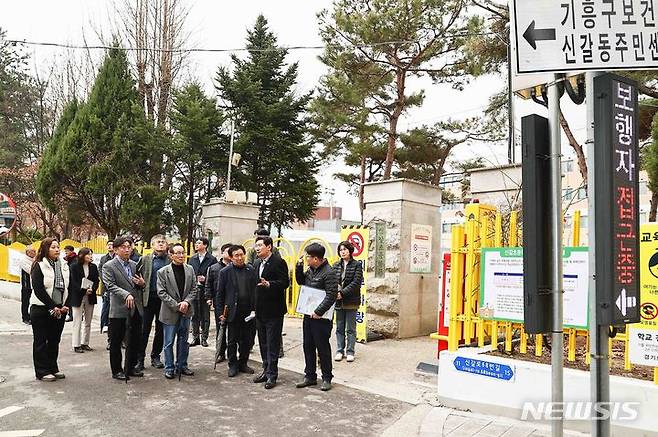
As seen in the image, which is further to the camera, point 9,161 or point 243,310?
point 9,161

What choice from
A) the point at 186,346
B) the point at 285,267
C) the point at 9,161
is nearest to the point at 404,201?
the point at 285,267

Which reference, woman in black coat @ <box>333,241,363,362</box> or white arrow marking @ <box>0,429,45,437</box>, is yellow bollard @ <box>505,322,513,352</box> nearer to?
woman in black coat @ <box>333,241,363,362</box>

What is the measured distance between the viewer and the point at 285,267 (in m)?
6.73

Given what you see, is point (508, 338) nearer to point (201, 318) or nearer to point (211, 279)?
point (211, 279)

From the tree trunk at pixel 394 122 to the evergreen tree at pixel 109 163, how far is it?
8.96 meters

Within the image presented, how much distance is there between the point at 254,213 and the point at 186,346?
21.0 ft

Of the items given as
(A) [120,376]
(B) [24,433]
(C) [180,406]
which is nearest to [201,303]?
(A) [120,376]

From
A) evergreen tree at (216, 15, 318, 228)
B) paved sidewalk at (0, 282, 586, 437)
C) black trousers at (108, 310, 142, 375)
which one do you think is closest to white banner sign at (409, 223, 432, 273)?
paved sidewalk at (0, 282, 586, 437)

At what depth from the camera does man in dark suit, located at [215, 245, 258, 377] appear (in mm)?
6938

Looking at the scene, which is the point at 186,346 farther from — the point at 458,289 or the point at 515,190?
the point at 515,190

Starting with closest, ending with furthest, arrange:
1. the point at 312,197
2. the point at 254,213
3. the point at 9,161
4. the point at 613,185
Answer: the point at 613,185 < the point at 254,213 < the point at 312,197 < the point at 9,161

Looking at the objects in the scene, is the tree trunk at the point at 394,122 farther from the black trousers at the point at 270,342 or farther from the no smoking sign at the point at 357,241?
the black trousers at the point at 270,342

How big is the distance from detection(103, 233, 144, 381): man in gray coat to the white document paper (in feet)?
7.18

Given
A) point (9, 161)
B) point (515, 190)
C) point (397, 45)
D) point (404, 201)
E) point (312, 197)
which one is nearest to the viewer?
point (515, 190)
